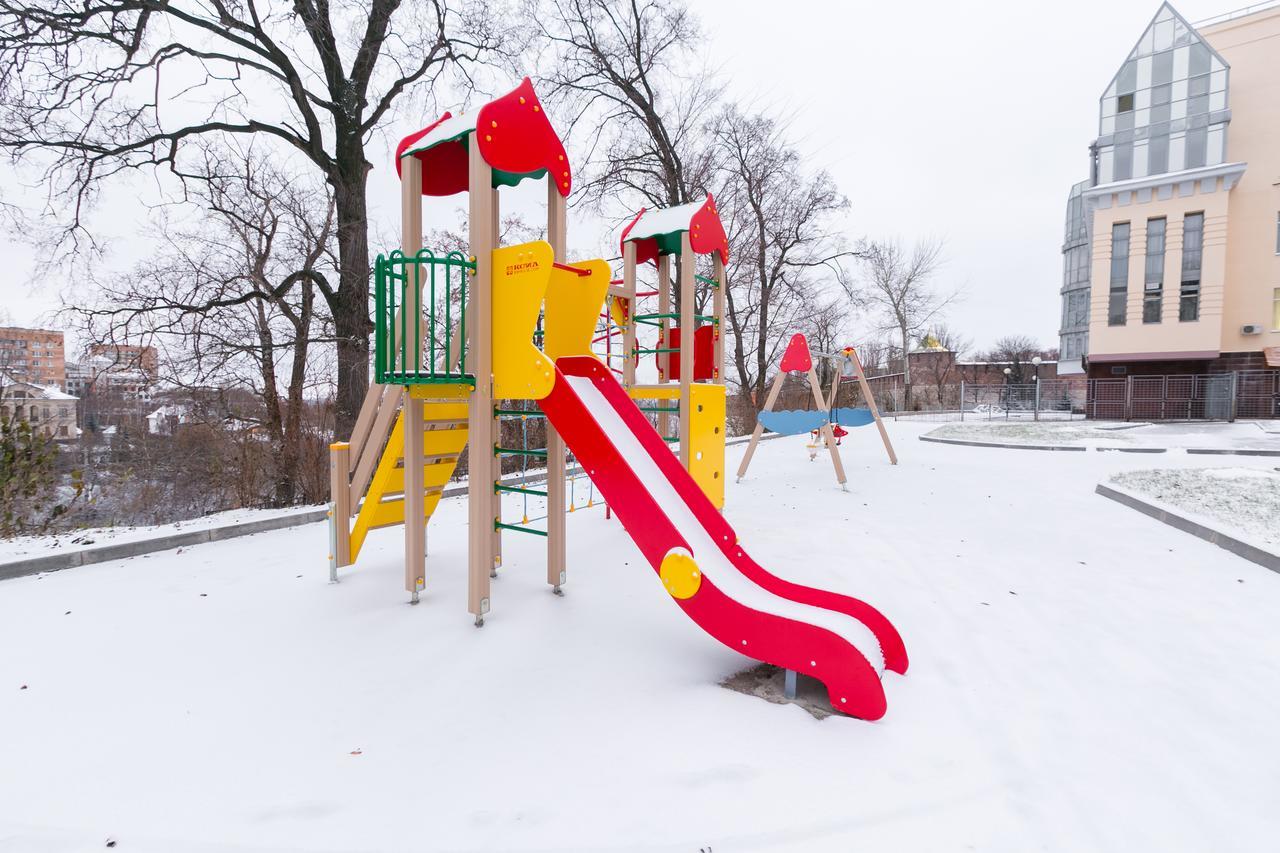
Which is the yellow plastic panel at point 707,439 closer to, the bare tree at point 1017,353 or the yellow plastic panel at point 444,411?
the yellow plastic panel at point 444,411

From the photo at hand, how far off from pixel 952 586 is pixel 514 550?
10.4ft

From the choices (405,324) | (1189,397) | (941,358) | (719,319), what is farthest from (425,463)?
(941,358)

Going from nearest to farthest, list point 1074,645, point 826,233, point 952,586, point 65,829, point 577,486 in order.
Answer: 1. point 65,829
2. point 1074,645
3. point 952,586
4. point 577,486
5. point 826,233

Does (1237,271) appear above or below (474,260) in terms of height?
above

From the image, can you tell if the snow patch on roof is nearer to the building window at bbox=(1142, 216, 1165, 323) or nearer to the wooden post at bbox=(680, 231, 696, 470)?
the wooden post at bbox=(680, 231, 696, 470)

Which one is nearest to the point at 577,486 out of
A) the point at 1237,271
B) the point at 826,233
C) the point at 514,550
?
the point at 514,550

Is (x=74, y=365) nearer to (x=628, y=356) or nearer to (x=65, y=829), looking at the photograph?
(x=628, y=356)

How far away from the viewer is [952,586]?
3.57m

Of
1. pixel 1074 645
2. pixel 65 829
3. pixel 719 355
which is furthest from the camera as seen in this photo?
pixel 719 355

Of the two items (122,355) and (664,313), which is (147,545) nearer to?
(122,355)

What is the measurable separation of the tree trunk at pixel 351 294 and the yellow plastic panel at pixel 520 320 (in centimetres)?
534

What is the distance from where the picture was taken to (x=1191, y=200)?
19.0 m

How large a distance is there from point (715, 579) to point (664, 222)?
385 centimetres

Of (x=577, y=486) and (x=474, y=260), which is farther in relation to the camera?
(x=577, y=486)
